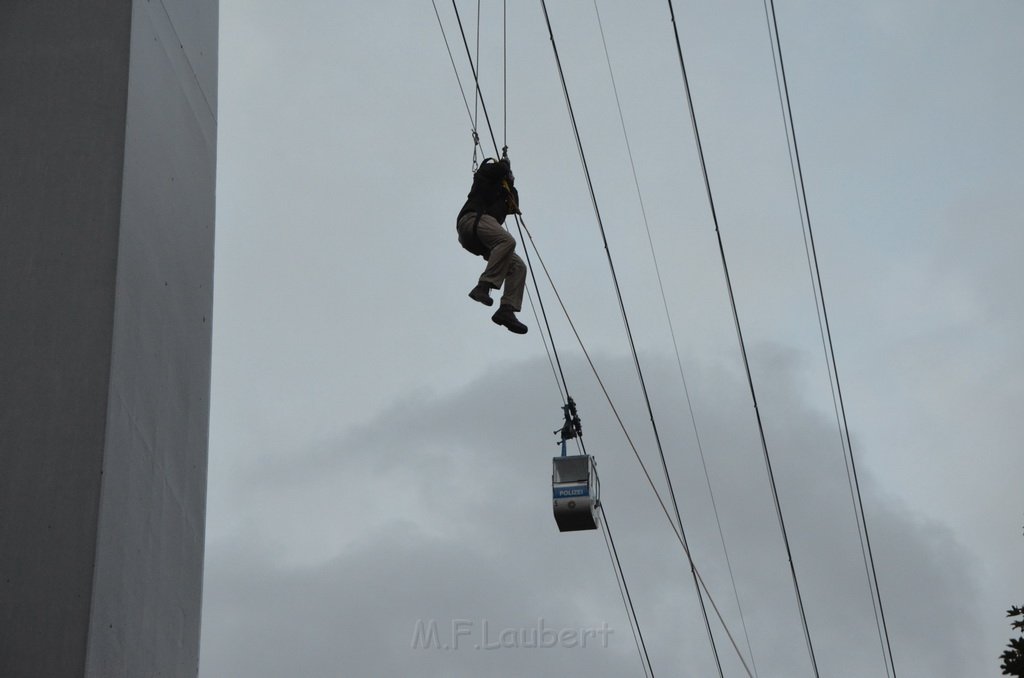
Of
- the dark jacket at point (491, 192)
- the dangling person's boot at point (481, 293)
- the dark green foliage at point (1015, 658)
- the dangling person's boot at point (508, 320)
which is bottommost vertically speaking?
the dark green foliage at point (1015, 658)

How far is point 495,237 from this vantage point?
739 cm

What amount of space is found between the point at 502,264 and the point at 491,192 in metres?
Result: 0.51

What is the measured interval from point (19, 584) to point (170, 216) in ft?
4.60

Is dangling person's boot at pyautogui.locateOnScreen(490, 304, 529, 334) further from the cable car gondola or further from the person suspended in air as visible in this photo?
the cable car gondola

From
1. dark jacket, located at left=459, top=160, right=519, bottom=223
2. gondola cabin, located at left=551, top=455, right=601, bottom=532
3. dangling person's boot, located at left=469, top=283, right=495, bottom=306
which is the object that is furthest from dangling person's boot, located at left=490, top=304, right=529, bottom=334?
gondola cabin, located at left=551, top=455, right=601, bottom=532

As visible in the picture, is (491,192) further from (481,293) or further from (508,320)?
(508,320)

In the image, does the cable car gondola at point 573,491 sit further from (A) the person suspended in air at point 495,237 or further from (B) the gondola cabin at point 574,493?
(A) the person suspended in air at point 495,237

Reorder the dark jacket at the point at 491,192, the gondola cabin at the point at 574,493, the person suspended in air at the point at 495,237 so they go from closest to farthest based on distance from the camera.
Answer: the person suspended in air at the point at 495,237, the dark jacket at the point at 491,192, the gondola cabin at the point at 574,493

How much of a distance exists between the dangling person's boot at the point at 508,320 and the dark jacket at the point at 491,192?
2.19ft

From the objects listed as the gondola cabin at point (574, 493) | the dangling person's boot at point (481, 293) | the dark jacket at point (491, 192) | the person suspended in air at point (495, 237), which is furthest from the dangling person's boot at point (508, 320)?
the gondola cabin at point (574, 493)

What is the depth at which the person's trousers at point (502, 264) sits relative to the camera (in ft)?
23.8

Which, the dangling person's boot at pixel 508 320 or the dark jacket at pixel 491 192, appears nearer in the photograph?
the dangling person's boot at pixel 508 320

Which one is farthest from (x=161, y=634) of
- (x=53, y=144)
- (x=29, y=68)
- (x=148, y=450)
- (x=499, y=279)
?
(x=499, y=279)

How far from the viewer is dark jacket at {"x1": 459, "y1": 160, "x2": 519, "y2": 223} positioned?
753 centimetres
